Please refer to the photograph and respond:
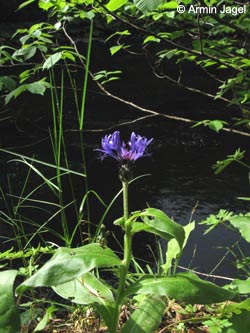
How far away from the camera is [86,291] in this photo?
3.79 ft

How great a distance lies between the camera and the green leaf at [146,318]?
108 cm

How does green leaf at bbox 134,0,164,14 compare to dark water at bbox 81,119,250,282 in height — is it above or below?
above

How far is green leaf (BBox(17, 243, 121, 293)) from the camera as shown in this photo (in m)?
0.96

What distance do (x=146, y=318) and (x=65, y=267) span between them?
0.76 feet

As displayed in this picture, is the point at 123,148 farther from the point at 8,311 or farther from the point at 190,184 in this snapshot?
the point at 190,184

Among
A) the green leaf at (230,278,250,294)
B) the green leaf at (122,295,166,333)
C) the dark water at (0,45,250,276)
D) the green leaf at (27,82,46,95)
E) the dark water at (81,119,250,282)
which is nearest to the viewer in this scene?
the green leaf at (122,295,166,333)

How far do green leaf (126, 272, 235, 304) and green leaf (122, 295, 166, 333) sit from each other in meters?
0.07

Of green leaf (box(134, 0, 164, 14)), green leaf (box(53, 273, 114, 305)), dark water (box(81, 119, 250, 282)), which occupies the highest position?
green leaf (box(134, 0, 164, 14))

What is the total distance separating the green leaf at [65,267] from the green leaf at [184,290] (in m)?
0.10

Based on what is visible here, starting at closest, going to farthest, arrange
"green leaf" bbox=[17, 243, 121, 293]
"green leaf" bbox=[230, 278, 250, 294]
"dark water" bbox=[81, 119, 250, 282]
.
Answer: "green leaf" bbox=[17, 243, 121, 293] → "green leaf" bbox=[230, 278, 250, 294] → "dark water" bbox=[81, 119, 250, 282]

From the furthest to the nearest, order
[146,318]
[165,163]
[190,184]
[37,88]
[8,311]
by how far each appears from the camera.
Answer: [165,163] → [190,184] → [37,88] → [146,318] → [8,311]

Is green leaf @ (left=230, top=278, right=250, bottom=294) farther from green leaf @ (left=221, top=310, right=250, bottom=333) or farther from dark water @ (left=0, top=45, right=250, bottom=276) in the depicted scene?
dark water @ (left=0, top=45, right=250, bottom=276)

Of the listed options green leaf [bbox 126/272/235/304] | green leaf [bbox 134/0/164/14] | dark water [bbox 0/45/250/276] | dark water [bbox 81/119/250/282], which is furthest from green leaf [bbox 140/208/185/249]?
dark water [bbox 81/119/250/282]

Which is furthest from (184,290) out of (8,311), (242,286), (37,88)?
(37,88)
